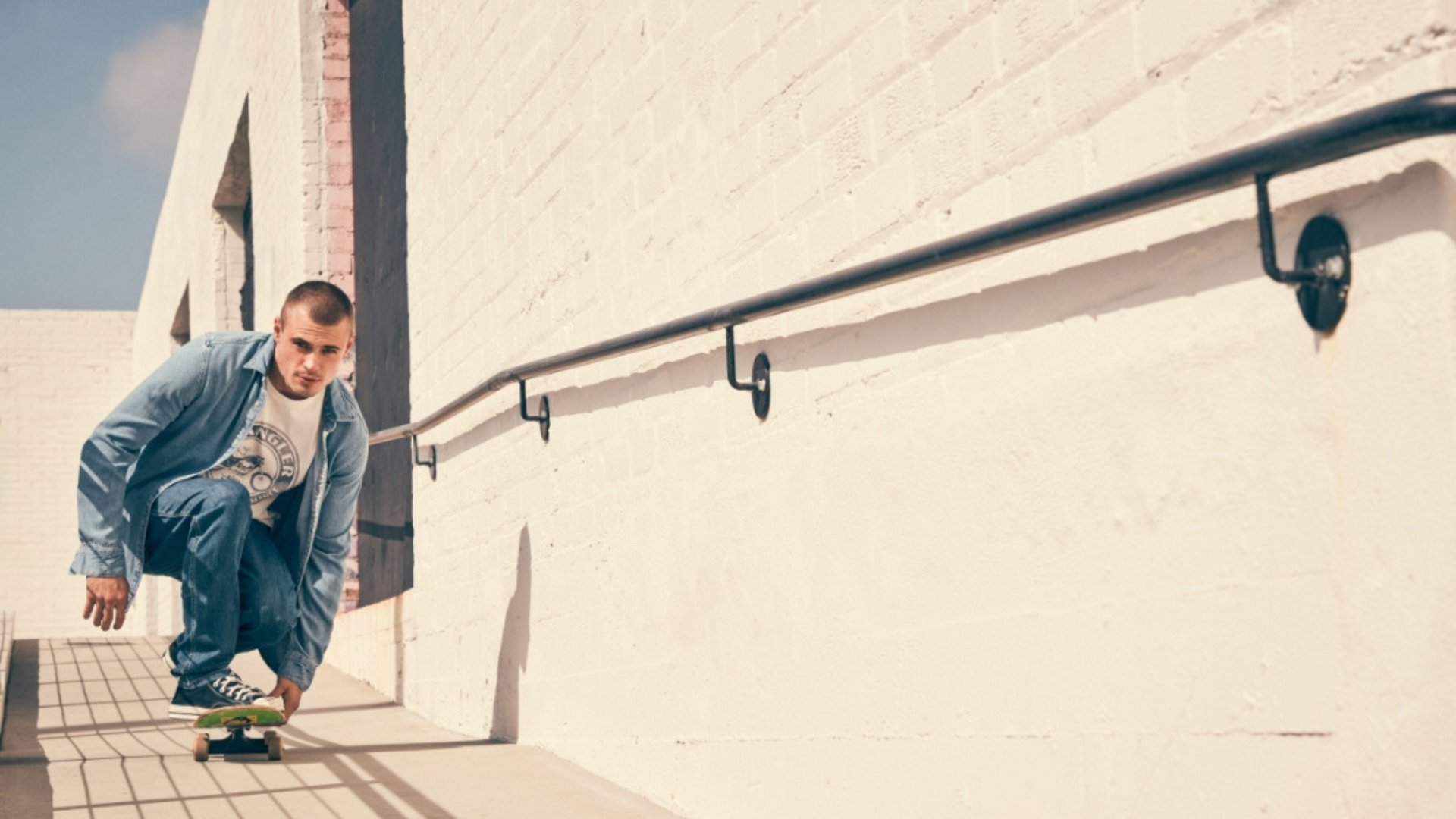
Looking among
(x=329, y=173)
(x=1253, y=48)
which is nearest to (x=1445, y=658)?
(x=1253, y=48)

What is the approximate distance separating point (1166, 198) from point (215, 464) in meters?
3.20

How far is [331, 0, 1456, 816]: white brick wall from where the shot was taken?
183 centimetres

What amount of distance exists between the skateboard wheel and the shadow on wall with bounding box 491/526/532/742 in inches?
38.4

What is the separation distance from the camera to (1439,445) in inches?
67.7

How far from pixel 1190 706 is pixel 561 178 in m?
3.07

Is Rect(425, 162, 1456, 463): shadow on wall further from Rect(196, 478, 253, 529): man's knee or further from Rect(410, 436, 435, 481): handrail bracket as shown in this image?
Rect(410, 436, 435, 481): handrail bracket

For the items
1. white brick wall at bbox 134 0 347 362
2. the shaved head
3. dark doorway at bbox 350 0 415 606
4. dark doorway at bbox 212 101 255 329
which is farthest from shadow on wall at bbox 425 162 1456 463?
dark doorway at bbox 212 101 255 329

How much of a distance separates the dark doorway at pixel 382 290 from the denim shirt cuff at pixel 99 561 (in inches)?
95.3

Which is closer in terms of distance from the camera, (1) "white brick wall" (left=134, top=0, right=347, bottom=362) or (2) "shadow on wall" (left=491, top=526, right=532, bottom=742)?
(2) "shadow on wall" (left=491, top=526, right=532, bottom=742)

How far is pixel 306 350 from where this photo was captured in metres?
4.37

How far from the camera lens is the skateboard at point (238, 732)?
14.0ft

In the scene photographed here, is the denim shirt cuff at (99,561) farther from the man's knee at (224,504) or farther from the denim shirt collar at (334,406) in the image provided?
the denim shirt collar at (334,406)

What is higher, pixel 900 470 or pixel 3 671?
pixel 900 470

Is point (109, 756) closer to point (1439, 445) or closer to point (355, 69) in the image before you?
point (1439, 445)
